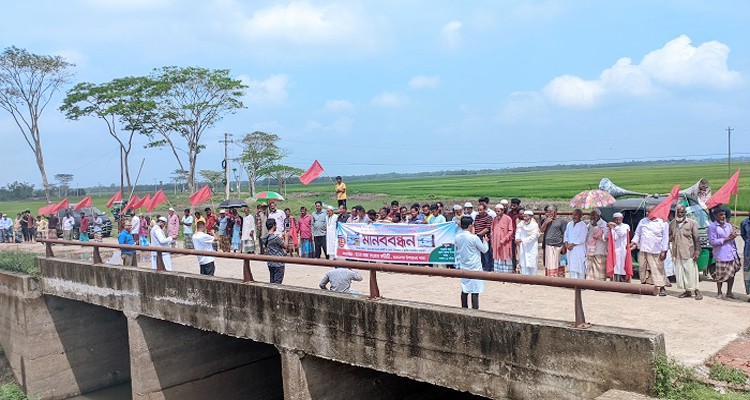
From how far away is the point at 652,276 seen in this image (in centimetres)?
995

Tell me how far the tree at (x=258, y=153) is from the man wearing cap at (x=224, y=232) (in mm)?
50545

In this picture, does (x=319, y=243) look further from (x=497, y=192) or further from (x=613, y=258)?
(x=497, y=192)

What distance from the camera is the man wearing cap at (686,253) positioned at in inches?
374

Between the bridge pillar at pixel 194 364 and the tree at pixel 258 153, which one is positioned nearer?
the bridge pillar at pixel 194 364

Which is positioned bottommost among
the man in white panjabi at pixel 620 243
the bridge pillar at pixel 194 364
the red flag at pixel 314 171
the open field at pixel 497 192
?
the bridge pillar at pixel 194 364

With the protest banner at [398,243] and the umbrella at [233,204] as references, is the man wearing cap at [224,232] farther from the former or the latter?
the protest banner at [398,243]

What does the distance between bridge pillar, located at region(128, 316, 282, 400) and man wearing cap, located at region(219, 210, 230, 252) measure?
3.73 meters

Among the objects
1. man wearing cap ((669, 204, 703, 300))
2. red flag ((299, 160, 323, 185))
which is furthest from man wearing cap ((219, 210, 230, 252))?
man wearing cap ((669, 204, 703, 300))

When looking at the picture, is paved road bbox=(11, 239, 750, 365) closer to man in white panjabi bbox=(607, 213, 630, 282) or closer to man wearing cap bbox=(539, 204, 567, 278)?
man wearing cap bbox=(539, 204, 567, 278)

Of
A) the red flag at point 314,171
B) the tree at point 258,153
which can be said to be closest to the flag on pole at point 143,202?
the red flag at point 314,171

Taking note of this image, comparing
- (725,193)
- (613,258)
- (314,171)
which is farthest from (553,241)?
(314,171)

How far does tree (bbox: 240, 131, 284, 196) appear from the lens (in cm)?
6669

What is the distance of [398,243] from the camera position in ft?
38.0

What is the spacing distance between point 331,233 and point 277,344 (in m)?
4.65
